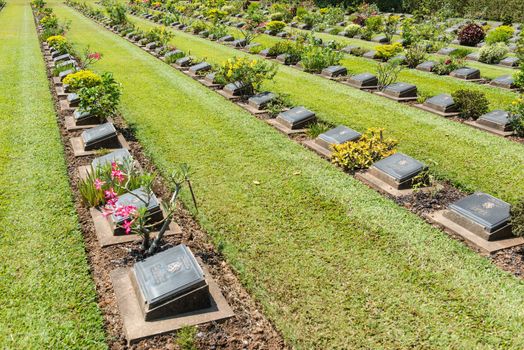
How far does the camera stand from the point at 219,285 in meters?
4.90

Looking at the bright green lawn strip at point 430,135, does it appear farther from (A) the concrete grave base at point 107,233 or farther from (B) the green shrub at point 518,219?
(A) the concrete grave base at point 107,233

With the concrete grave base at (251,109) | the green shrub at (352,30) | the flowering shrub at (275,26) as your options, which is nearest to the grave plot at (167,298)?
the concrete grave base at (251,109)

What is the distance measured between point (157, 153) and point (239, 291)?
4.38 meters

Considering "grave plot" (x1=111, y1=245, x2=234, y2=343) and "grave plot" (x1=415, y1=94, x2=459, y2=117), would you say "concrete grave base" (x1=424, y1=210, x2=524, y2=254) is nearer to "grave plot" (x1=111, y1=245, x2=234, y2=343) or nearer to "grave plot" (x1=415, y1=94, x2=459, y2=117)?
"grave plot" (x1=111, y1=245, x2=234, y2=343)

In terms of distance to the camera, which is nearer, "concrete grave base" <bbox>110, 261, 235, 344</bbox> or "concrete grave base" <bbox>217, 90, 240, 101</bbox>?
"concrete grave base" <bbox>110, 261, 235, 344</bbox>

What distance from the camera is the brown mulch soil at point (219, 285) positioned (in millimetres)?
4109

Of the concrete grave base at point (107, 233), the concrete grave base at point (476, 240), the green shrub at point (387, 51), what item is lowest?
the green shrub at point (387, 51)

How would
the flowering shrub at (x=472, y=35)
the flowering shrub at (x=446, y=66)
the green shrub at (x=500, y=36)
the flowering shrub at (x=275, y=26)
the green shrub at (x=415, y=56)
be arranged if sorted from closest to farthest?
the flowering shrub at (x=446, y=66) → the green shrub at (x=415, y=56) → the green shrub at (x=500, y=36) → the flowering shrub at (x=472, y=35) → the flowering shrub at (x=275, y=26)

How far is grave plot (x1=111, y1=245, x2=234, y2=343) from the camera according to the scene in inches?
167

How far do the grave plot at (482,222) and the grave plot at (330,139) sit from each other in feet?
8.60

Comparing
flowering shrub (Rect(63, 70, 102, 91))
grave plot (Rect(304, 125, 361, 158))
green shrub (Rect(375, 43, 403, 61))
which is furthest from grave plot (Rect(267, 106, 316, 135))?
green shrub (Rect(375, 43, 403, 61))

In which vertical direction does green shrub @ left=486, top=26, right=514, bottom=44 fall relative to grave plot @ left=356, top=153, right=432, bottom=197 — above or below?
below

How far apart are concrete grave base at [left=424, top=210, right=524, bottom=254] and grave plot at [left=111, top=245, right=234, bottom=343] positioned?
3167 millimetres

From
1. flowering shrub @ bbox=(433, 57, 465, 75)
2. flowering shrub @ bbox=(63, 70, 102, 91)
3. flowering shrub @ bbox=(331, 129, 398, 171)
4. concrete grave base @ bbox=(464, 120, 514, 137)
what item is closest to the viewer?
flowering shrub @ bbox=(331, 129, 398, 171)
